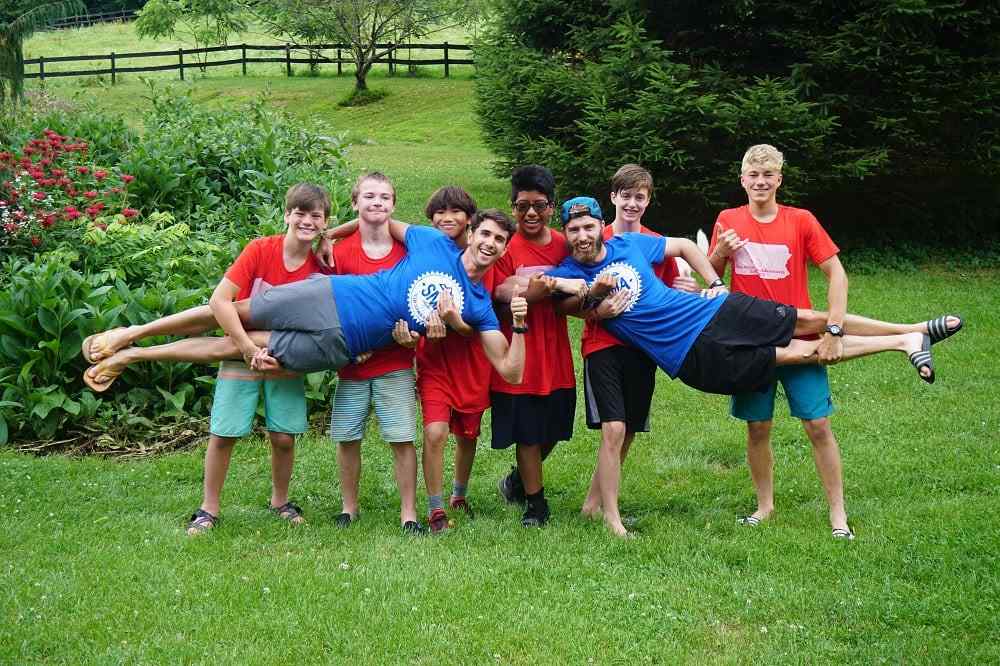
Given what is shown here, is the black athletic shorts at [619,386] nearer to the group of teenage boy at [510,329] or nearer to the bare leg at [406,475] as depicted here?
the group of teenage boy at [510,329]

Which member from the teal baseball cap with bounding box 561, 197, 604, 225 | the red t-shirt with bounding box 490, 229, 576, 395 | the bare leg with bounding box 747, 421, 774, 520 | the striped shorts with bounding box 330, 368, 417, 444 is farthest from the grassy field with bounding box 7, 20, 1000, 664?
the teal baseball cap with bounding box 561, 197, 604, 225

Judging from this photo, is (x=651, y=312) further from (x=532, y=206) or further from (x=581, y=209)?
(x=532, y=206)

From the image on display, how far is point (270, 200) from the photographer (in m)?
11.2

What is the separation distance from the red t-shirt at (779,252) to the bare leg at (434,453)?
1.79 meters

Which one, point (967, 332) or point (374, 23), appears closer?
point (967, 332)

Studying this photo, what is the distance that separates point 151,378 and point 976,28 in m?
9.68

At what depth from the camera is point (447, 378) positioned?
19.9ft

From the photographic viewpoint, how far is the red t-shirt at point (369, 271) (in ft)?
19.6

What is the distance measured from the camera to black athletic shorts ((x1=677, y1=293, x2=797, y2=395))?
5.86 meters

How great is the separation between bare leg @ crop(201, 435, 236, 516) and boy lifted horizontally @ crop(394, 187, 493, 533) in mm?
1079

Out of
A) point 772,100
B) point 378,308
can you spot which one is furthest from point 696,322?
point 772,100

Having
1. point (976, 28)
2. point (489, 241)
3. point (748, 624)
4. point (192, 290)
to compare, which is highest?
point (976, 28)

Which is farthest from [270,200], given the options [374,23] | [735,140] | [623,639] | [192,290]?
[374,23]

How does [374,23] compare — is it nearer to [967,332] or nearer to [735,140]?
[735,140]
